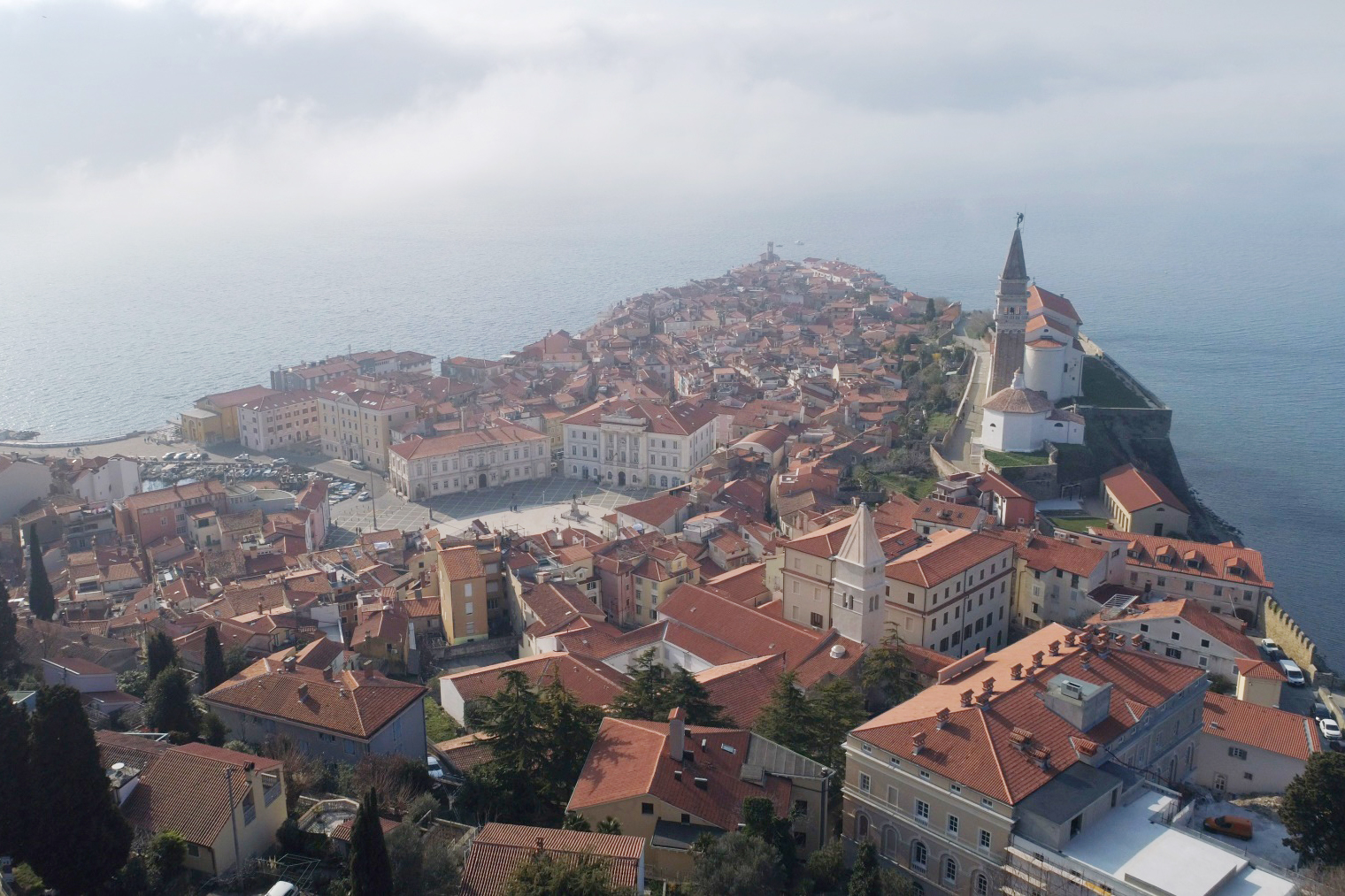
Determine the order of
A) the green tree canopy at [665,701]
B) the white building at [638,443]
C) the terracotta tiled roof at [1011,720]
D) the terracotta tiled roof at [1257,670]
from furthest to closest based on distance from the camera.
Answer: the white building at [638,443] < the terracotta tiled roof at [1257,670] < the green tree canopy at [665,701] < the terracotta tiled roof at [1011,720]

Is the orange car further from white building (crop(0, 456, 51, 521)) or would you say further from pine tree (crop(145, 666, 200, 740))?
white building (crop(0, 456, 51, 521))

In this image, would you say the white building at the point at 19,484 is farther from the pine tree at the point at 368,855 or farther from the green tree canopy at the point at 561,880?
the green tree canopy at the point at 561,880

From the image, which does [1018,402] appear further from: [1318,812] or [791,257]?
[791,257]

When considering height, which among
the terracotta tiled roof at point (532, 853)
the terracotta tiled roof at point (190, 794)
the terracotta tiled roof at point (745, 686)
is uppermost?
the terracotta tiled roof at point (190, 794)

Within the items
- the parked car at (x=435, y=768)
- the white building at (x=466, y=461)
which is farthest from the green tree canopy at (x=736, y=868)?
the white building at (x=466, y=461)

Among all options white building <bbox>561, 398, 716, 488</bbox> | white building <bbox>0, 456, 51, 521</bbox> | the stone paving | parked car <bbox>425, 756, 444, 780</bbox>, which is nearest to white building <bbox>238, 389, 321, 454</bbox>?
the stone paving

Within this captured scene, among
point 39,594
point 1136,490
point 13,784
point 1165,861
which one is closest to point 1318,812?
point 1165,861
